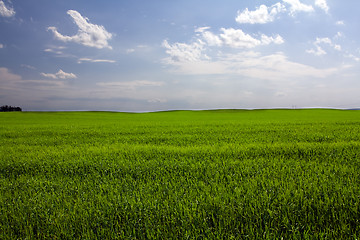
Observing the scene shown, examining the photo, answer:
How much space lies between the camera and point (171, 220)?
305 centimetres

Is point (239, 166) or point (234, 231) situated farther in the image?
point (239, 166)

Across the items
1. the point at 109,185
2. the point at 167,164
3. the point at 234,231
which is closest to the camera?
the point at 234,231

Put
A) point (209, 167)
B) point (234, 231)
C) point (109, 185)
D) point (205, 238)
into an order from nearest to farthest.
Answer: point (205, 238), point (234, 231), point (109, 185), point (209, 167)

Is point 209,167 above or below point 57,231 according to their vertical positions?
above

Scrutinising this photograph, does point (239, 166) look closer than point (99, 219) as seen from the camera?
No

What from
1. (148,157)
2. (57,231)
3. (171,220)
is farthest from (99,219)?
(148,157)

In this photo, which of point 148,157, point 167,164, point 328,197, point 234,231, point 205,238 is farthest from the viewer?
point 148,157

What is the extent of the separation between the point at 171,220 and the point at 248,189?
1.62m

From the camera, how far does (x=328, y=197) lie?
3.42 meters

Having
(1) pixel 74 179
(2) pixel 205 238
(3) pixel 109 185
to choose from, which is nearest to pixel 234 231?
(2) pixel 205 238

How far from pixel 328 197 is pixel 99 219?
12.5 feet

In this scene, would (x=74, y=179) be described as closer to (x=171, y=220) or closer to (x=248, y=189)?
(x=171, y=220)

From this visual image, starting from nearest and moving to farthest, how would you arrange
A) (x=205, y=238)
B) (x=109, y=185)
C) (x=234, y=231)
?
(x=205, y=238) < (x=234, y=231) < (x=109, y=185)

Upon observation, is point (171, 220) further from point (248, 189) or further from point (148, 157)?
point (148, 157)
